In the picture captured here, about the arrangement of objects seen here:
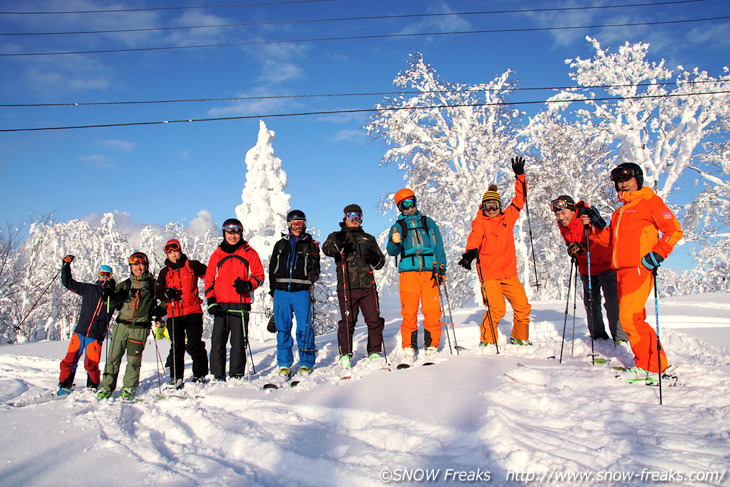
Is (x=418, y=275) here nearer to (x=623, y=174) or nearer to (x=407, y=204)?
(x=407, y=204)

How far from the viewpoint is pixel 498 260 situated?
5.93 meters

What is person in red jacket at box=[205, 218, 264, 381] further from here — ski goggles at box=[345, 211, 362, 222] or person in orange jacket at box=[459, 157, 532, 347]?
person in orange jacket at box=[459, 157, 532, 347]

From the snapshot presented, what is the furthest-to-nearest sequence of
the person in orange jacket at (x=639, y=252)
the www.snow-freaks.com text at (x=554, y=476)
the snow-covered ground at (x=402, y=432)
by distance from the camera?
the person in orange jacket at (x=639, y=252)
the snow-covered ground at (x=402, y=432)
the www.snow-freaks.com text at (x=554, y=476)

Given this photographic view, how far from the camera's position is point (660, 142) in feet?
62.8

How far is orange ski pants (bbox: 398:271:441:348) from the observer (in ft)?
19.2

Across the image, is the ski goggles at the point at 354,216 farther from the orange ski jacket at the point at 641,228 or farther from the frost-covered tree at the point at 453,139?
the frost-covered tree at the point at 453,139

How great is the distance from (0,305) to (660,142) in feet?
121

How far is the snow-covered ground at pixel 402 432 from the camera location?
236 centimetres

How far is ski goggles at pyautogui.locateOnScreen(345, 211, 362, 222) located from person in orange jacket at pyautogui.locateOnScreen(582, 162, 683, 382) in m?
3.07

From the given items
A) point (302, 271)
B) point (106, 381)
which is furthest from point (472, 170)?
point (106, 381)

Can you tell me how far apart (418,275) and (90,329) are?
4.39 meters

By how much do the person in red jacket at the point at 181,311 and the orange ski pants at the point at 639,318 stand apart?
195 inches

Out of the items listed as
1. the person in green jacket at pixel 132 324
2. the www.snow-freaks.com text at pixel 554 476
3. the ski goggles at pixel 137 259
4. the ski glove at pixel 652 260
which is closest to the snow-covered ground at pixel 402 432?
the www.snow-freaks.com text at pixel 554 476

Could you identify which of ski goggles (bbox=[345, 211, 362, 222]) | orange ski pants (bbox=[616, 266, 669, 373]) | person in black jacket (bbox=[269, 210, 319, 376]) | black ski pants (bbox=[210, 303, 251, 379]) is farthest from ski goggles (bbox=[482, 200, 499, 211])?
black ski pants (bbox=[210, 303, 251, 379])
